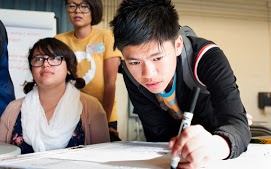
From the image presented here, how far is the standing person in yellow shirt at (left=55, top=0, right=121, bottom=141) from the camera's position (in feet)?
5.08

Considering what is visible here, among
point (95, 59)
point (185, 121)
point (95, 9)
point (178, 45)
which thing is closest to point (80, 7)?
point (95, 9)

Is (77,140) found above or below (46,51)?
below

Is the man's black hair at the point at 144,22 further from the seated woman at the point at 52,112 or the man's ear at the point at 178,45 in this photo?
the seated woman at the point at 52,112

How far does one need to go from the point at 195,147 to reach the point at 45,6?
2.42 meters

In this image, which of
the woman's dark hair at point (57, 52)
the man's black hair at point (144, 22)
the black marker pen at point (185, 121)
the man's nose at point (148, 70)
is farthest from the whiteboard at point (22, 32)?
the black marker pen at point (185, 121)

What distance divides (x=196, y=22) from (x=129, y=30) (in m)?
2.34

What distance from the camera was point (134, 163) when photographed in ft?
2.02

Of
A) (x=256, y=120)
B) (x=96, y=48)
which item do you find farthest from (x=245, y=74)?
(x=96, y=48)

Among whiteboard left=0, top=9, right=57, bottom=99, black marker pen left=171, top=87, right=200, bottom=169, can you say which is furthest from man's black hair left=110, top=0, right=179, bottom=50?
whiteboard left=0, top=9, right=57, bottom=99

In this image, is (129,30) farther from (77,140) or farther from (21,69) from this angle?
(21,69)

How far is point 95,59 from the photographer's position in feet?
5.06

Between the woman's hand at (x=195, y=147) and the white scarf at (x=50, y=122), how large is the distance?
0.75 metres

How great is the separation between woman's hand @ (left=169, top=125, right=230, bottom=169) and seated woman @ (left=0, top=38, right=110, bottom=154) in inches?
29.3

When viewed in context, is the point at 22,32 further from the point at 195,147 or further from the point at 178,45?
the point at 195,147
